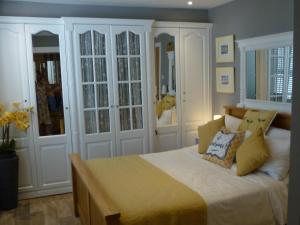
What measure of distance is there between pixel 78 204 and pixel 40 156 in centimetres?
96

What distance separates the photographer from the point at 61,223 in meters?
3.35

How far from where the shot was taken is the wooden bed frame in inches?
82.7

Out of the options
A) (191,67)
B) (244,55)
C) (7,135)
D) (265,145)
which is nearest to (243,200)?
(265,145)

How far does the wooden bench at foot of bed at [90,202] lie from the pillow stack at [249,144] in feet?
4.19

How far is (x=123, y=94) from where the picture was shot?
4254 millimetres

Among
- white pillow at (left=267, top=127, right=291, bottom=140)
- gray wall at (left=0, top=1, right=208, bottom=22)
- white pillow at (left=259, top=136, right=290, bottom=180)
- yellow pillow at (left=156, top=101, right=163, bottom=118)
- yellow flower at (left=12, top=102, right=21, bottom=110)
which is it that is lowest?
white pillow at (left=259, top=136, right=290, bottom=180)

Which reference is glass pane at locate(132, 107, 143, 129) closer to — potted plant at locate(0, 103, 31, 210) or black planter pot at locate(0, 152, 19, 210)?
potted plant at locate(0, 103, 31, 210)

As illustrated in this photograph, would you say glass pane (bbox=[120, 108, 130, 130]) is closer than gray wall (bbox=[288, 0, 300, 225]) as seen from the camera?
No

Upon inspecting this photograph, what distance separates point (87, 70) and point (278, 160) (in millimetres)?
2475

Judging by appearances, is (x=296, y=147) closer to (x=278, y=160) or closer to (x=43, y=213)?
(x=278, y=160)

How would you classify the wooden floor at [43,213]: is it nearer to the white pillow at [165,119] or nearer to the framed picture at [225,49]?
the white pillow at [165,119]

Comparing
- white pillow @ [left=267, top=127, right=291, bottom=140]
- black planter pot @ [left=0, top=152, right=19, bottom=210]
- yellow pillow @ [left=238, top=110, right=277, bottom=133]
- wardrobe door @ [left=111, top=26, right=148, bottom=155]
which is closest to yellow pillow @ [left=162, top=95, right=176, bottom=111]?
wardrobe door @ [left=111, top=26, right=148, bottom=155]

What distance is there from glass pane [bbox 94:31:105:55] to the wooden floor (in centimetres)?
189

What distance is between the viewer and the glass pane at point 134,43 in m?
4.20
